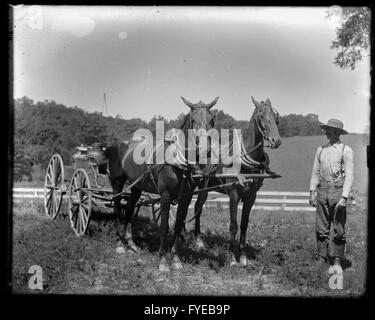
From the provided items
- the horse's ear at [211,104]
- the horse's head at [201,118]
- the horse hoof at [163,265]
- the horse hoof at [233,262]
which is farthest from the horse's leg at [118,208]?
the horse's ear at [211,104]

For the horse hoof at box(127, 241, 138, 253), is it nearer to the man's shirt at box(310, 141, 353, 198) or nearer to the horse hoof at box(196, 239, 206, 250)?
the horse hoof at box(196, 239, 206, 250)

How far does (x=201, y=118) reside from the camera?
16.2 feet

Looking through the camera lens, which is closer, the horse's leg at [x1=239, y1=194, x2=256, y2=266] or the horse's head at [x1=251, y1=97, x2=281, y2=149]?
the horse's head at [x1=251, y1=97, x2=281, y2=149]

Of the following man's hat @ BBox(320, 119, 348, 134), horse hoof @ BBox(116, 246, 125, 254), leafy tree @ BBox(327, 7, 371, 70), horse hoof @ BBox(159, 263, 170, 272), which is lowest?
horse hoof @ BBox(159, 263, 170, 272)

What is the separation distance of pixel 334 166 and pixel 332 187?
0.30 m

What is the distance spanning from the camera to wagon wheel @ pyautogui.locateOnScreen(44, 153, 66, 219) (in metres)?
7.01

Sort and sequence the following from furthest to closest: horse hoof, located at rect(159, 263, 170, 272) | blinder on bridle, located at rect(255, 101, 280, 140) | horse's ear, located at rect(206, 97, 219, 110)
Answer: blinder on bridle, located at rect(255, 101, 280, 140) < horse hoof, located at rect(159, 263, 170, 272) < horse's ear, located at rect(206, 97, 219, 110)

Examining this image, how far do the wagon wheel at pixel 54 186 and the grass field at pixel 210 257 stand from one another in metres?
0.20

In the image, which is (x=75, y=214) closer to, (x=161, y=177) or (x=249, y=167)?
(x=161, y=177)

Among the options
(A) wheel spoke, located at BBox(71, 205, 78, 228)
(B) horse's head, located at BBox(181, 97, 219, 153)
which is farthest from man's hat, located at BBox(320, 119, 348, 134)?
(A) wheel spoke, located at BBox(71, 205, 78, 228)

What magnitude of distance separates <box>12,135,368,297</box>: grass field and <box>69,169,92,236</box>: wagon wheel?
0.21 m

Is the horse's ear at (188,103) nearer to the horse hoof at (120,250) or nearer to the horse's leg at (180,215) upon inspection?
the horse's leg at (180,215)
